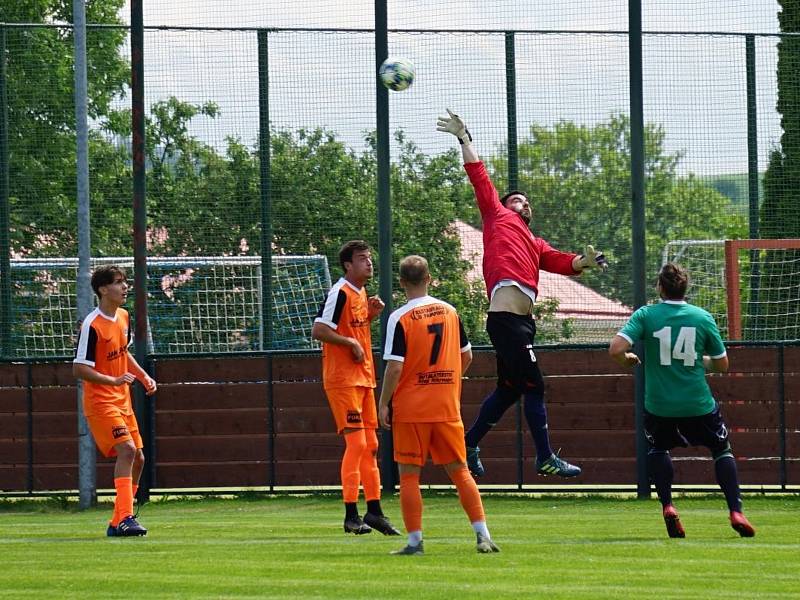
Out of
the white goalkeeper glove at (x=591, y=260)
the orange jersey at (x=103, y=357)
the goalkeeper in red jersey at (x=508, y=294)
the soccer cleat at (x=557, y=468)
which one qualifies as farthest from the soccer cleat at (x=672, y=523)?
the orange jersey at (x=103, y=357)

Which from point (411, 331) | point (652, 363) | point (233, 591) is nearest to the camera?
point (233, 591)

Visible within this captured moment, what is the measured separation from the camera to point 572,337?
18.0m

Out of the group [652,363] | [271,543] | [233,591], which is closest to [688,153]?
[652,363]

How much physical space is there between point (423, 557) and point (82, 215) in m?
7.05

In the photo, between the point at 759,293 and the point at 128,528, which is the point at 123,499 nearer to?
the point at 128,528

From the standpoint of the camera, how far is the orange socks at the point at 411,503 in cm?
902

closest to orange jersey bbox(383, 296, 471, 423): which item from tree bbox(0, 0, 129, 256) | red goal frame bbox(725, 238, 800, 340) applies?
red goal frame bbox(725, 238, 800, 340)

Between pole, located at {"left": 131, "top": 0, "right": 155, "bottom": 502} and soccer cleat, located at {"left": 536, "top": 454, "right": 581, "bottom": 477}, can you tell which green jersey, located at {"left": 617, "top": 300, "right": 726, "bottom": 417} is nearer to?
soccer cleat, located at {"left": 536, "top": 454, "right": 581, "bottom": 477}

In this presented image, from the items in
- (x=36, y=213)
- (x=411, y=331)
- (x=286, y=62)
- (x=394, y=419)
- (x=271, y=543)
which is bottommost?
(x=271, y=543)

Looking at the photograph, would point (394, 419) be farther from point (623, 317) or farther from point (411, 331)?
point (623, 317)

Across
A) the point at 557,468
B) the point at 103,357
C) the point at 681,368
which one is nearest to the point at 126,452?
the point at 103,357

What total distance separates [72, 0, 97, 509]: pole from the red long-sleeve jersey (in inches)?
201

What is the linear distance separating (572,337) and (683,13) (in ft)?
13.6

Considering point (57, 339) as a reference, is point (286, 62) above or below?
above
